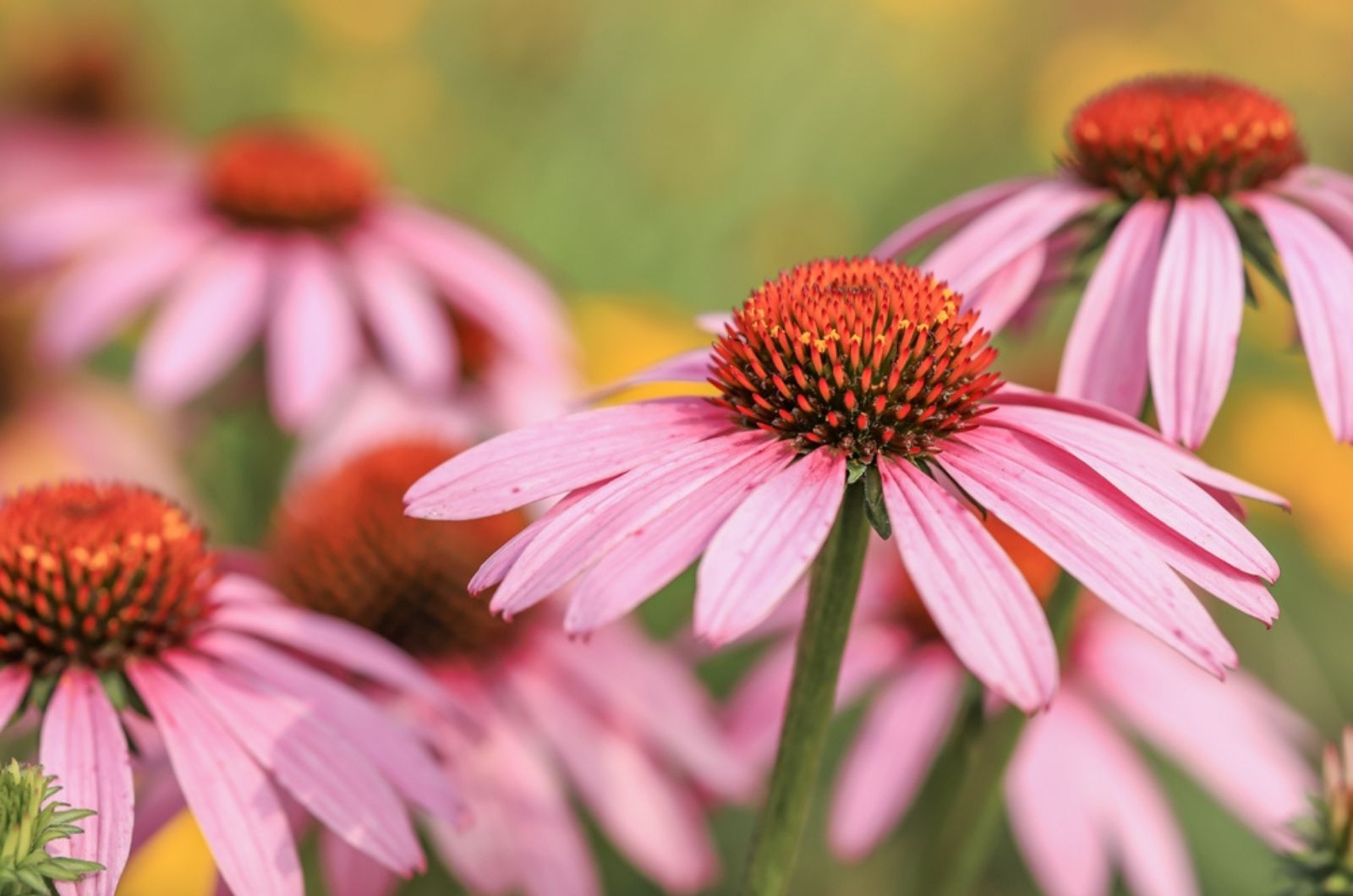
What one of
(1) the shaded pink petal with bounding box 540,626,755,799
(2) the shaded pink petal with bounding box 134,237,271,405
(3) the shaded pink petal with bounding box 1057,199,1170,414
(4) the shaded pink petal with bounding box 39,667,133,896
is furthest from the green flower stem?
(2) the shaded pink petal with bounding box 134,237,271,405

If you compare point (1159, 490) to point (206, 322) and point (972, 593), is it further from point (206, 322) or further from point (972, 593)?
point (206, 322)

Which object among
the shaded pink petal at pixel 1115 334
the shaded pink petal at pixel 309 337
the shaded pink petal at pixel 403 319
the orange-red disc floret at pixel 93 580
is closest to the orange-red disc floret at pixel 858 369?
the shaded pink petal at pixel 1115 334

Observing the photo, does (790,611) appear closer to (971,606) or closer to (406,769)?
(406,769)

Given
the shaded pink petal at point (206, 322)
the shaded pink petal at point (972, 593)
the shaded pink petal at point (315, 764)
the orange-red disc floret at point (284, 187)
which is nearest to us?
the shaded pink petal at point (972, 593)

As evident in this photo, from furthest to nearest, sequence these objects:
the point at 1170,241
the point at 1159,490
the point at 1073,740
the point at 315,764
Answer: the point at 1073,740 → the point at 1170,241 → the point at 315,764 → the point at 1159,490

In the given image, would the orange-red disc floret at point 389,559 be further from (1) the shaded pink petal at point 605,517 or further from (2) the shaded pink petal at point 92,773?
(1) the shaded pink petal at point 605,517

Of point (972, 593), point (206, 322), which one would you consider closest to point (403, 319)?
point (206, 322)

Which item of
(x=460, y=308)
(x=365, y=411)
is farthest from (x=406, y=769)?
(x=460, y=308)

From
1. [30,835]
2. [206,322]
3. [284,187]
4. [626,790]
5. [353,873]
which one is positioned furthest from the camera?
[284,187]
